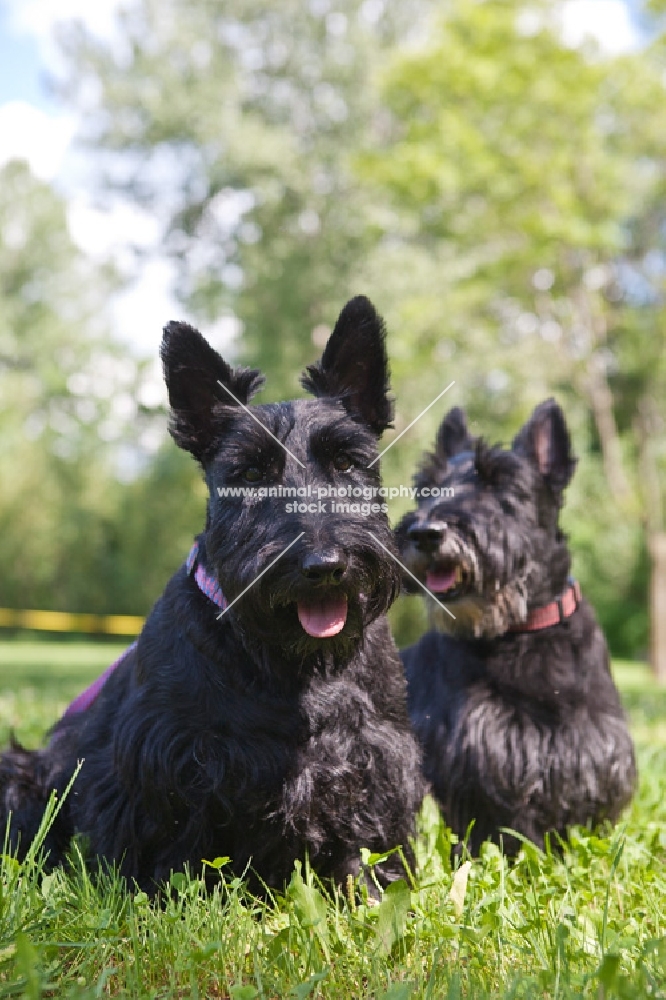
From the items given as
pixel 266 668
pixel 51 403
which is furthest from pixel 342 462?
pixel 51 403

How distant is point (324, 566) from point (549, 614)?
1.87 m

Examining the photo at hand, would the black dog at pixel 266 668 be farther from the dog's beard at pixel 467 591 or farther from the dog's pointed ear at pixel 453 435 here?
the dog's pointed ear at pixel 453 435

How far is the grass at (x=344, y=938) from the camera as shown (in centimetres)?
218

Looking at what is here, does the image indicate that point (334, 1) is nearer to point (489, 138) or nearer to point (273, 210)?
point (273, 210)

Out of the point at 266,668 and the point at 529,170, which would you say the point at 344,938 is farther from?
the point at 529,170

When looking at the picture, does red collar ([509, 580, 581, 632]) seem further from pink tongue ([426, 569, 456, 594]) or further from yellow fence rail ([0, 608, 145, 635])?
yellow fence rail ([0, 608, 145, 635])

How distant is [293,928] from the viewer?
8.27 ft

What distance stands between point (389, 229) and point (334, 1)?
8423mm

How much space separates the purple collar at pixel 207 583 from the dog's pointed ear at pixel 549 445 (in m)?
1.97

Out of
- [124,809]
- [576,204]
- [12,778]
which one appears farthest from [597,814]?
[576,204]

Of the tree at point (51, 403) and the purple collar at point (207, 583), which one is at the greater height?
the tree at point (51, 403)

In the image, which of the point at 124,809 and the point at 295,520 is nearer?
the point at 295,520

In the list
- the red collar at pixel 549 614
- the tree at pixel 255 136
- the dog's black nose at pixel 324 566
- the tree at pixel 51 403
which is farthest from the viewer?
the tree at pixel 51 403

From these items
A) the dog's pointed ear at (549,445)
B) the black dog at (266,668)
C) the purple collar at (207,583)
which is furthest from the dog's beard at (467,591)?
the purple collar at (207,583)
